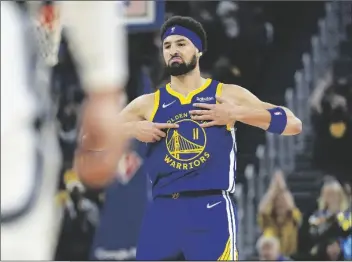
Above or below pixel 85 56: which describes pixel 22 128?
below

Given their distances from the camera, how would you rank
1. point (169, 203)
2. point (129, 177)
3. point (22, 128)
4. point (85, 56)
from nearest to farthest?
point (85, 56) < point (22, 128) < point (169, 203) < point (129, 177)

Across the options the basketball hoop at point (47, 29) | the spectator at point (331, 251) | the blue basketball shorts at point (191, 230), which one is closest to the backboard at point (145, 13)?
the spectator at point (331, 251)

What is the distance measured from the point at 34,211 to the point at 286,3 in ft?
20.6

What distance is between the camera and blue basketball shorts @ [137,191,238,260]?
13.8ft

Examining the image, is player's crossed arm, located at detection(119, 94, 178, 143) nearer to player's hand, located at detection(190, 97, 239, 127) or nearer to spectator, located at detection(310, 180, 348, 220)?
player's hand, located at detection(190, 97, 239, 127)

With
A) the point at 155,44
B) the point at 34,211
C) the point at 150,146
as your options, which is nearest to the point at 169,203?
the point at 150,146

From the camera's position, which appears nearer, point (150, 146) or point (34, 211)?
point (34, 211)

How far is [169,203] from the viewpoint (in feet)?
14.2

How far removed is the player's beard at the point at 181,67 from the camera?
4.48 meters

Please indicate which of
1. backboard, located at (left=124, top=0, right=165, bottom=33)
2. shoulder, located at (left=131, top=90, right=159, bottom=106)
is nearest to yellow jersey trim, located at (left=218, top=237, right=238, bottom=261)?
shoulder, located at (left=131, top=90, right=159, bottom=106)

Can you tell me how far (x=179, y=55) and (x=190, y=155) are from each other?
0.59m

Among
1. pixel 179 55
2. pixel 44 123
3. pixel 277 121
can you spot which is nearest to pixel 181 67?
pixel 179 55

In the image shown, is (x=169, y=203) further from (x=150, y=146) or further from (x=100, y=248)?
(x=100, y=248)

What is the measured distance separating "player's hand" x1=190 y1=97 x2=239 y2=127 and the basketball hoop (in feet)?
5.04
